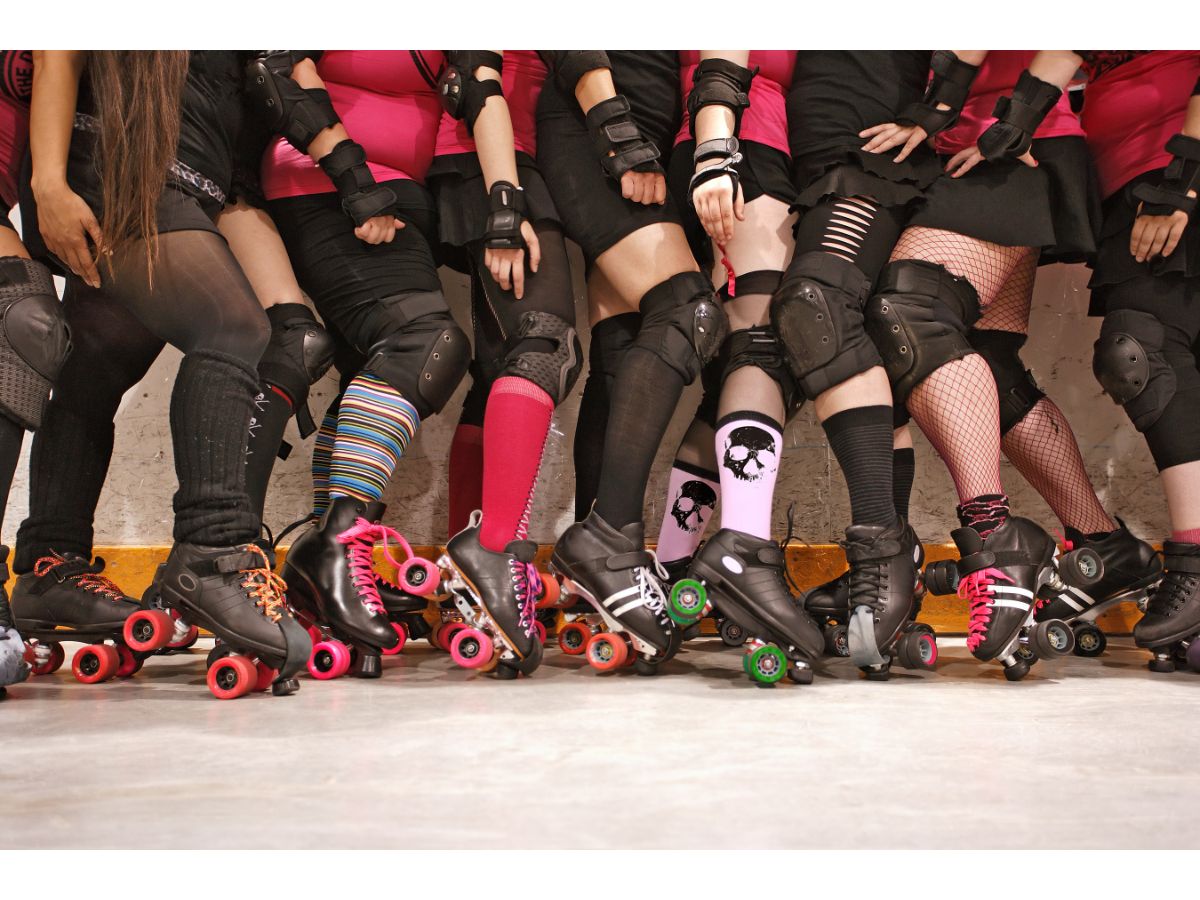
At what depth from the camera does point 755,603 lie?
6.16 feet

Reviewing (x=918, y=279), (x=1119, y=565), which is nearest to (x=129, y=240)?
(x=918, y=279)

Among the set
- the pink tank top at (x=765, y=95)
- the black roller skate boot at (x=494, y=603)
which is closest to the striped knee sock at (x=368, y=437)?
the black roller skate boot at (x=494, y=603)

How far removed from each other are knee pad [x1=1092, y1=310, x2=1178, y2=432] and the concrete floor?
23.8 inches

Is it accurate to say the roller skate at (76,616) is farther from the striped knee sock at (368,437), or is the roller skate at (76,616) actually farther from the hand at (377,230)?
the hand at (377,230)

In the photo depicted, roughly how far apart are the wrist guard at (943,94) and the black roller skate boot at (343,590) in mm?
1445

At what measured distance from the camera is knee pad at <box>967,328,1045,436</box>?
95.4 inches

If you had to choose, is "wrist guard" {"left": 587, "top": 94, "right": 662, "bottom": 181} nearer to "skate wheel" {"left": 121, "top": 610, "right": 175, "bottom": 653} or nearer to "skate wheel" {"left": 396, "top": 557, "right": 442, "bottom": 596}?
"skate wheel" {"left": 396, "top": 557, "right": 442, "bottom": 596}

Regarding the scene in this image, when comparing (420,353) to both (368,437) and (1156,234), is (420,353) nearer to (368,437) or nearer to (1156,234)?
(368,437)

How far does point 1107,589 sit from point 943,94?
1210mm

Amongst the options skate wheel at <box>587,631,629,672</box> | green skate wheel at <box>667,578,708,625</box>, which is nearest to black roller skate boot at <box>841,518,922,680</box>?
green skate wheel at <box>667,578,708,625</box>

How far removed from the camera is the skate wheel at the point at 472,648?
196 centimetres

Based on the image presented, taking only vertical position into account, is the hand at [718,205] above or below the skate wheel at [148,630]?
above

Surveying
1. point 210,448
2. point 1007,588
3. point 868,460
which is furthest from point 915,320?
point 210,448

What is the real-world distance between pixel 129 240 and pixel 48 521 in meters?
0.67
